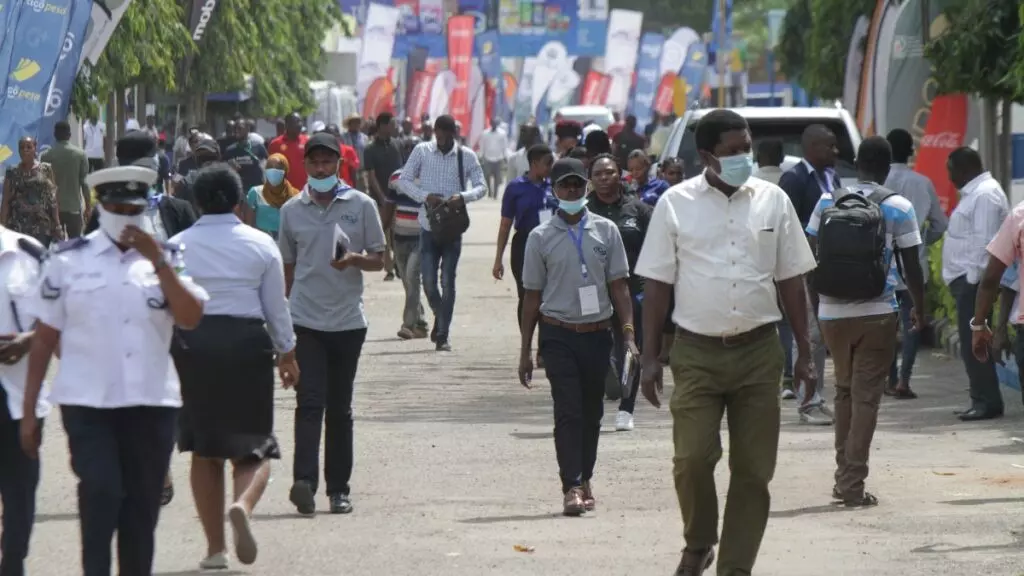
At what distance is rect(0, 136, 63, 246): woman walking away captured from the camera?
2080 centimetres

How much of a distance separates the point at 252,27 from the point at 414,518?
1186 inches

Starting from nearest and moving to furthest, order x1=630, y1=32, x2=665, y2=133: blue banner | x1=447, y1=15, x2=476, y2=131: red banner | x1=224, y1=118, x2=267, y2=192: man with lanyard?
x1=224, y1=118, x2=267, y2=192: man with lanyard
x1=447, y1=15, x2=476, y2=131: red banner
x1=630, y1=32, x2=665, y2=133: blue banner

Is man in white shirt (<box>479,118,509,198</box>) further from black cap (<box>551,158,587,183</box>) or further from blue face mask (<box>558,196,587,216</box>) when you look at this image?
blue face mask (<box>558,196,587,216</box>)

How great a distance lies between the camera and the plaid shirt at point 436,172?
61.2 feet

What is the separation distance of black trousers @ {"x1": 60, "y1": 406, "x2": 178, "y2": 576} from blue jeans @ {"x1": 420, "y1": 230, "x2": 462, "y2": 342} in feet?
37.5

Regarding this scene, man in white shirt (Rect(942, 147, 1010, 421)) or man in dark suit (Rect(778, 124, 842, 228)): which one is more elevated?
man in dark suit (Rect(778, 124, 842, 228))

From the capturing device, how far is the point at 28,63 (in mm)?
21281

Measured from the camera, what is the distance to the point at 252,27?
130ft

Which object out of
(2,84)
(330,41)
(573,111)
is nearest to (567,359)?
(2,84)

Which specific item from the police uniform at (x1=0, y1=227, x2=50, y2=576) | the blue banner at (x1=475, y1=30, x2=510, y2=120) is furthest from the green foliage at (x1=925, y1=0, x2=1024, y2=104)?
the blue banner at (x1=475, y1=30, x2=510, y2=120)

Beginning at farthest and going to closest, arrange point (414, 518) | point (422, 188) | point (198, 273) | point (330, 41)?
1. point (330, 41)
2. point (422, 188)
3. point (414, 518)
4. point (198, 273)

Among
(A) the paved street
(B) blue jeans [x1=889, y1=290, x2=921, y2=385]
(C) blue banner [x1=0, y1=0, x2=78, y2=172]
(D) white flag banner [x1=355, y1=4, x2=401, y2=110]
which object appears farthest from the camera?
(D) white flag banner [x1=355, y1=4, x2=401, y2=110]

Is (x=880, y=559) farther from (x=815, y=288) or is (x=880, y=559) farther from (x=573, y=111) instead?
(x=573, y=111)

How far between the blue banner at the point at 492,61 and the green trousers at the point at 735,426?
71805mm
